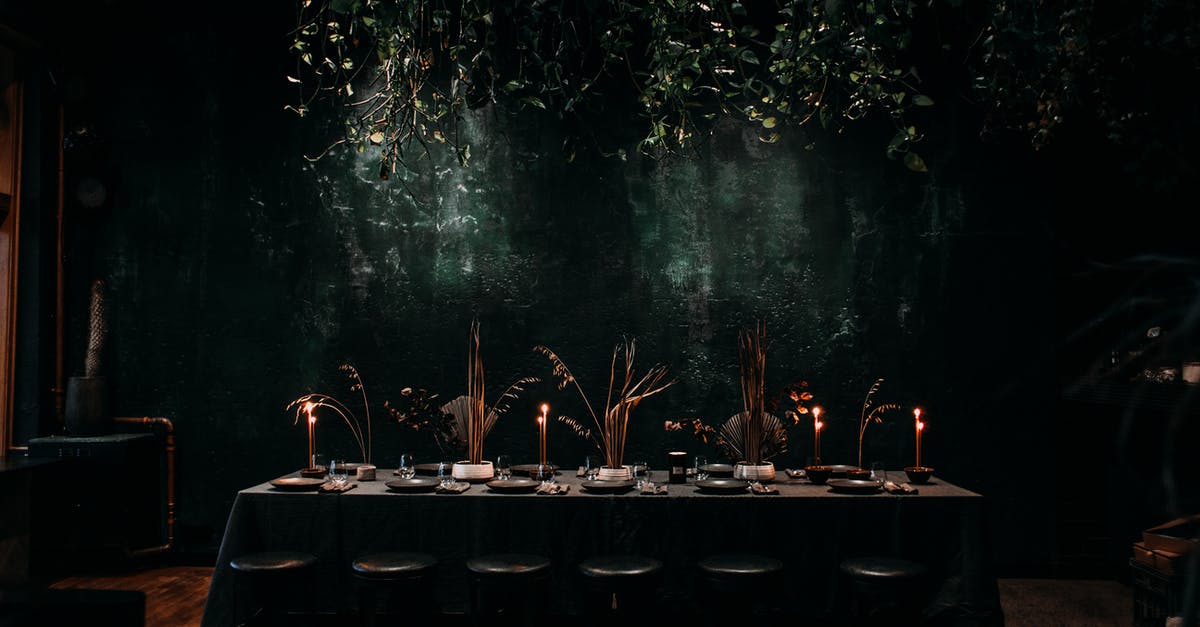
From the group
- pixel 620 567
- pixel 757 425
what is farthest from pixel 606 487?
pixel 757 425

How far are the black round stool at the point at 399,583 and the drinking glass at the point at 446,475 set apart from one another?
400mm

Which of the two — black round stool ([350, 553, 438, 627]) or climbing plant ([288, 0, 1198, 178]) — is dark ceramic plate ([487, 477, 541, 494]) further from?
climbing plant ([288, 0, 1198, 178])

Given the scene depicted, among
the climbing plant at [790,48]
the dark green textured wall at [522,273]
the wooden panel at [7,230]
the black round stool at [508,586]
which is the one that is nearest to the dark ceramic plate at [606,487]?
the black round stool at [508,586]

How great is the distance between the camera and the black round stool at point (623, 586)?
3373mm

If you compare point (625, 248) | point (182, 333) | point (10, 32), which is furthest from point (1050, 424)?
point (10, 32)

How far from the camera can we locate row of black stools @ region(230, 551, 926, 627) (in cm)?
338

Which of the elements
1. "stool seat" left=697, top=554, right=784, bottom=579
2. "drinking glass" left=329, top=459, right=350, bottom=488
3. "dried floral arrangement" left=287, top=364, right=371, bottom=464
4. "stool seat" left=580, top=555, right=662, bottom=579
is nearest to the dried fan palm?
"stool seat" left=697, top=554, right=784, bottom=579

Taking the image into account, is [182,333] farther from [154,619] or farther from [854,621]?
[854,621]

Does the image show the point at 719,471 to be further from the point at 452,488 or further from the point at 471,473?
the point at 452,488

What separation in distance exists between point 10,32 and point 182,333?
210 centimetres

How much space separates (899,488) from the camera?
12.4ft

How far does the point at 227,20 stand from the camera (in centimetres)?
562

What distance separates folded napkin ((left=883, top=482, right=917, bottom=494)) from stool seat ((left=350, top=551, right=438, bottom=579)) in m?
2.04

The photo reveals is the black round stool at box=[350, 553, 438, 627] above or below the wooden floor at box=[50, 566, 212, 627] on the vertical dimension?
above
